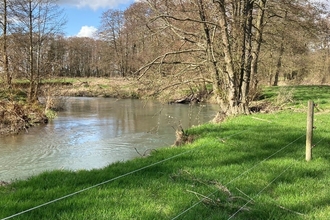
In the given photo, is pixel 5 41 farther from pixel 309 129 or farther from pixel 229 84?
pixel 309 129

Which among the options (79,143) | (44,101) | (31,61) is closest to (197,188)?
(79,143)

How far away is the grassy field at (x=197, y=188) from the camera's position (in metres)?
4.04

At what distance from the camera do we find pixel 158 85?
1407 cm

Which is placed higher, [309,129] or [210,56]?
[210,56]

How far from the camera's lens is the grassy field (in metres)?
4.04

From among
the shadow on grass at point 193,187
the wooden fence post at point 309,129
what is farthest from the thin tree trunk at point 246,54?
the wooden fence post at point 309,129

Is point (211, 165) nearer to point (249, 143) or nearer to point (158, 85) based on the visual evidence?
point (249, 143)

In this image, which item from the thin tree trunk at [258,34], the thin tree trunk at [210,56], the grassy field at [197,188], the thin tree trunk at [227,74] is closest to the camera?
the grassy field at [197,188]

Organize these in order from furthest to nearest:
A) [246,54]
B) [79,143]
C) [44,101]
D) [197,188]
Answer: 1. [44,101]
2. [246,54]
3. [79,143]
4. [197,188]

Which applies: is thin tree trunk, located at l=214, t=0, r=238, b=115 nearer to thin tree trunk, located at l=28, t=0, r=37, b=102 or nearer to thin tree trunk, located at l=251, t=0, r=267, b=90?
thin tree trunk, located at l=251, t=0, r=267, b=90

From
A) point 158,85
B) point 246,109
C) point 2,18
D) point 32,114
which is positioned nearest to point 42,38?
point 2,18

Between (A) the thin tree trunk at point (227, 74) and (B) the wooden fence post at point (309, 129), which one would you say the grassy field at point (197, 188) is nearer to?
(B) the wooden fence post at point (309, 129)

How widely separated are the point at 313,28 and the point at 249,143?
51.1 feet

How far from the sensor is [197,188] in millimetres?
4906
